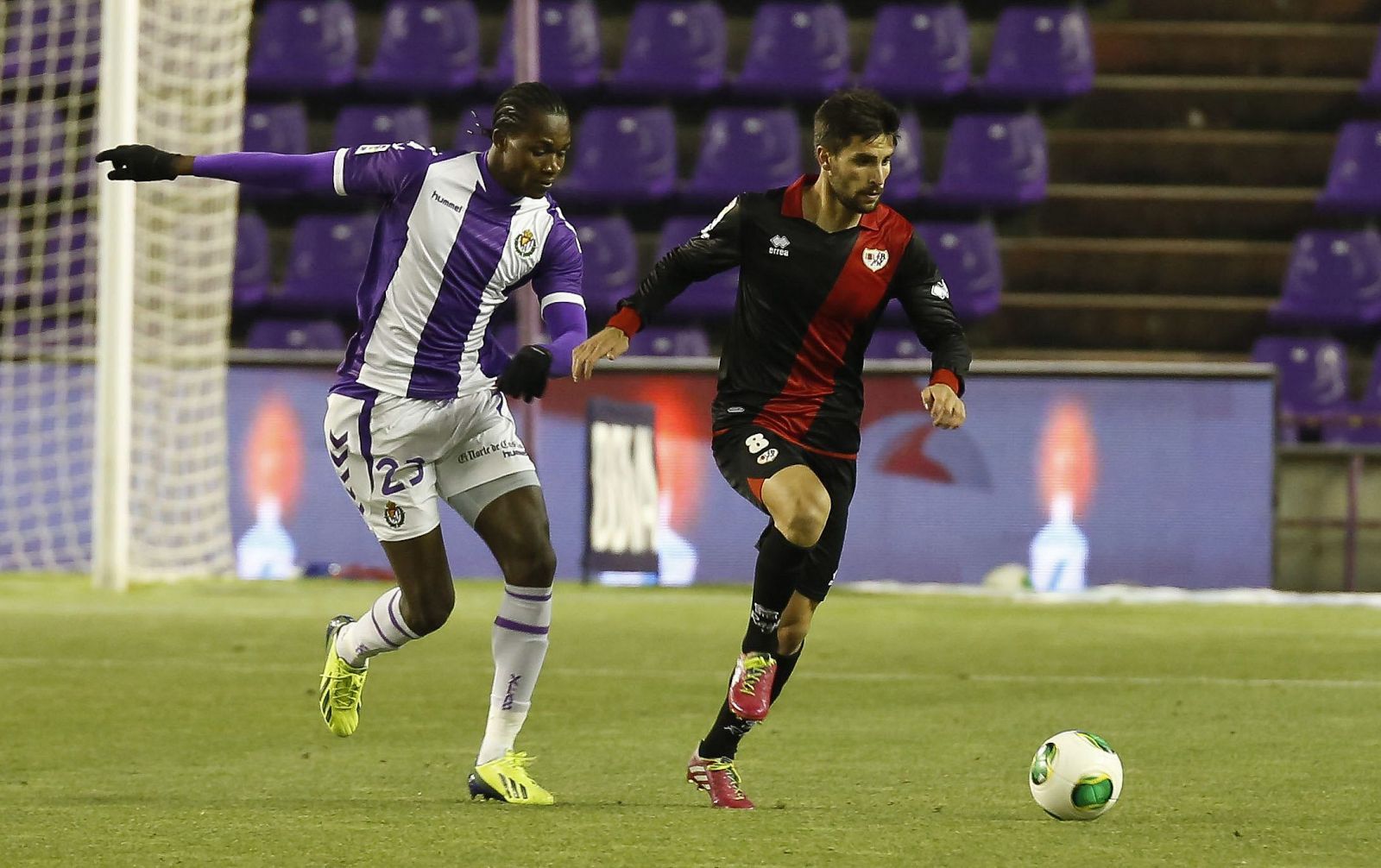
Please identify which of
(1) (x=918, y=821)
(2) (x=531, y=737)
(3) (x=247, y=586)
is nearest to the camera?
(1) (x=918, y=821)

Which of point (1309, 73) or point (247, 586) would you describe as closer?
point (247, 586)

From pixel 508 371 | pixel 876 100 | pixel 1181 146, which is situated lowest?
pixel 508 371

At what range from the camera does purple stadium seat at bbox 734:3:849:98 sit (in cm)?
1653

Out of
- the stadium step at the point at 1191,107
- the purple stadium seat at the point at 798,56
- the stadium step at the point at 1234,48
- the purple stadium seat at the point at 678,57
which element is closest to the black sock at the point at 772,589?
the purple stadium seat at the point at 798,56

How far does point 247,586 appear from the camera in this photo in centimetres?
1230

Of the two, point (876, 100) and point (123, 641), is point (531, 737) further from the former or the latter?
point (123, 641)

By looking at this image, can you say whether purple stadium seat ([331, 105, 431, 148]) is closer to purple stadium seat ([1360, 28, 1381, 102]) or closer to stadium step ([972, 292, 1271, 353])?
stadium step ([972, 292, 1271, 353])

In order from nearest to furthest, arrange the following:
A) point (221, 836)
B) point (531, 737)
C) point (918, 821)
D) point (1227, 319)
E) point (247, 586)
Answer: point (221, 836)
point (918, 821)
point (531, 737)
point (247, 586)
point (1227, 319)

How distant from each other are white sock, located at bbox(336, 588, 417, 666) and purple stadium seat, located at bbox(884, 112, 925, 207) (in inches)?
421

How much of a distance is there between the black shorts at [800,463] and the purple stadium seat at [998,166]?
11172 millimetres

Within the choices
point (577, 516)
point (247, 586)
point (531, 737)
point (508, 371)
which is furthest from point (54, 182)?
point (508, 371)

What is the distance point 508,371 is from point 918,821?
1.45 meters

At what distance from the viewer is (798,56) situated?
16594mm

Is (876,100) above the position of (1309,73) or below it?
below
